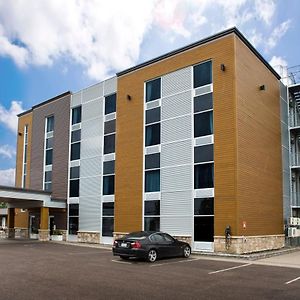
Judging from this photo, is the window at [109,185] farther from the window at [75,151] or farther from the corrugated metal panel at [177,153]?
the corrugated metal panel at [177,153]

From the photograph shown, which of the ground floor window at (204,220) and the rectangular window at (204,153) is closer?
the ground floor window at (204,220)

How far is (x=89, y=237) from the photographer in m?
31.3

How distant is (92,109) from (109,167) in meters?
5.46

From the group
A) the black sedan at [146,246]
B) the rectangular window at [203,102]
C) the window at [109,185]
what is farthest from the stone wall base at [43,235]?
the rectangular window at [203,102]

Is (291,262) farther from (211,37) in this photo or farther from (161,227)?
(211,37)

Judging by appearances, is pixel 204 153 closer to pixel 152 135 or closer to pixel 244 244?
pixel 152 135

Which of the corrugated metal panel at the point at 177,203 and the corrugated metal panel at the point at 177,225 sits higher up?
the corrugated metal panel at the point at 177,203

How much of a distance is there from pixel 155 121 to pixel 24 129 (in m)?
19.6

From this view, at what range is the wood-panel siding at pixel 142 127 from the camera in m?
22.8

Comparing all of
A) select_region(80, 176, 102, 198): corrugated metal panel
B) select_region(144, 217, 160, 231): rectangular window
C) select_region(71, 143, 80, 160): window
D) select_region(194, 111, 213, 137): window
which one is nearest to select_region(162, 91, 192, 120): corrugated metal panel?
select_region(194, 111, 213, 137): window

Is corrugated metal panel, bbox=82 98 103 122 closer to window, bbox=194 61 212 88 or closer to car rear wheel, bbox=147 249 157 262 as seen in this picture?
window, bbox=194 61 212 88

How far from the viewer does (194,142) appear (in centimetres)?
2492

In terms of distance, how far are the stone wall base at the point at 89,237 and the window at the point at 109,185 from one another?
3138 millimetres

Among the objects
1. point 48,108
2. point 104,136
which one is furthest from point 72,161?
point 48,108
